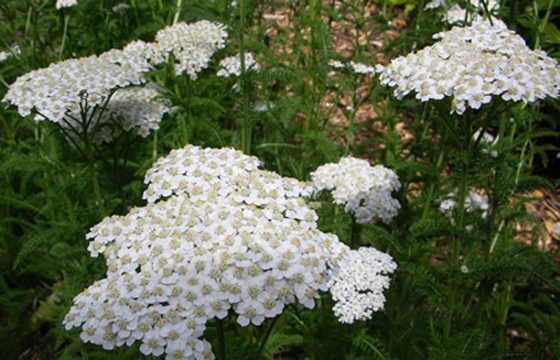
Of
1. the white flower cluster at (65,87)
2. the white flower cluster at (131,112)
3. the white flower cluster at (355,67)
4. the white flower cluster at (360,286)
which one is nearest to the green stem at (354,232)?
the white flower cluster at (360,286)

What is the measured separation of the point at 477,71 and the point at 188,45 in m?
2.11

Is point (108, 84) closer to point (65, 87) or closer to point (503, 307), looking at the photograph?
point (65, 87)

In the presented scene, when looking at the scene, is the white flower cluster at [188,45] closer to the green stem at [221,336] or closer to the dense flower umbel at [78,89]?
the dense flower umbel at [78,89]

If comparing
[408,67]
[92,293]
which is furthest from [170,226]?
[408,67]

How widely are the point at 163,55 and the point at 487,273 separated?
2.61m

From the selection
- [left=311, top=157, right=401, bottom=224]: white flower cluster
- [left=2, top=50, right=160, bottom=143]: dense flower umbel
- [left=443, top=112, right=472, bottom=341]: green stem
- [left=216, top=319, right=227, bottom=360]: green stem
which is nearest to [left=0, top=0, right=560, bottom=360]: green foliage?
[left=443, top=112, right=472, bottom=341]: green stem

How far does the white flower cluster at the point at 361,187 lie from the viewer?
265cm

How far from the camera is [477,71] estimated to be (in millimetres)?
1851

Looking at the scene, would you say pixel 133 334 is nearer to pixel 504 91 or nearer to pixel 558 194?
pixel 504 91

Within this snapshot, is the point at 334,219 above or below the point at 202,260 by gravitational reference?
below

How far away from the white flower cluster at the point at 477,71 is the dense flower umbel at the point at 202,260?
0.75 meters

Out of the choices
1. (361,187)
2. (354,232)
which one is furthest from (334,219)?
(361,187)

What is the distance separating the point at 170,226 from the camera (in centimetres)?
160

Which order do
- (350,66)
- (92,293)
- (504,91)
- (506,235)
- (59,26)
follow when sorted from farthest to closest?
(59,26) → (350,66) → (506,235) → (504,91) → (92,293)
